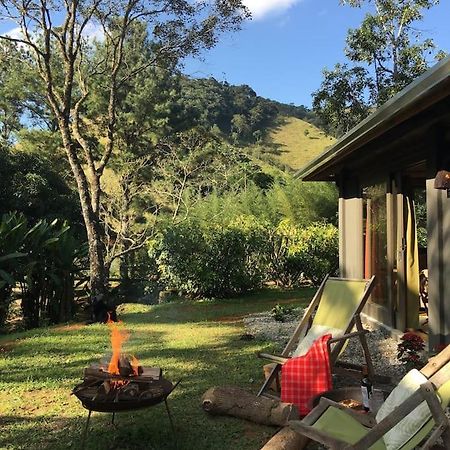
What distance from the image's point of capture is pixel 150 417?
4.09 meters

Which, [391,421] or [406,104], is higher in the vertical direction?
[406,104]

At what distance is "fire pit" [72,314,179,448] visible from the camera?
324cm

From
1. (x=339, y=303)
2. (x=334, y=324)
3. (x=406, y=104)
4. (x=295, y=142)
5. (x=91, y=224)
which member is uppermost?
(x=295, y=142)

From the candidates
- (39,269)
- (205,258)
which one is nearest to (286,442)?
(39,269)

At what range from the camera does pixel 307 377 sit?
13.4 ft

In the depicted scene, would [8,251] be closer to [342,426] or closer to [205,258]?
[205,258]

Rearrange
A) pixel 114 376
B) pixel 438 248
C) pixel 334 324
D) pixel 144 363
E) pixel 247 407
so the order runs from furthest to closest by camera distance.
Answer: pixel 144 363 < pixel 438 248 < pixel 334 324 < pixel 247 407 < pixel 114 376

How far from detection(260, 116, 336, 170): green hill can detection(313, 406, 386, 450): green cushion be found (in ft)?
145

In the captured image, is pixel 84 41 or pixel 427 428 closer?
pixel 427 428

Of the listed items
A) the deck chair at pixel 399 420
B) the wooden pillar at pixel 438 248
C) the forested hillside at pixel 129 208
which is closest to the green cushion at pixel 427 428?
the deck chair at pixel 399 420

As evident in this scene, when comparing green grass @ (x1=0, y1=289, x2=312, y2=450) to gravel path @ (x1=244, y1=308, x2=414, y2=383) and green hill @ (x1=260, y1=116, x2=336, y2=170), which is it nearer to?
gravel path @ (x1=244, y1=308, x2=414, y2=383)

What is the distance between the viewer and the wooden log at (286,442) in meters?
3.19

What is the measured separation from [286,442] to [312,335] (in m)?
1.70

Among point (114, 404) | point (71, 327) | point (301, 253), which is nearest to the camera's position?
point (114, 404)
